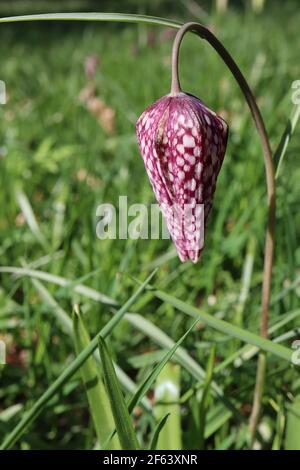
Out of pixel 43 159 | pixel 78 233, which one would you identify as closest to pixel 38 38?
pixel 43 159

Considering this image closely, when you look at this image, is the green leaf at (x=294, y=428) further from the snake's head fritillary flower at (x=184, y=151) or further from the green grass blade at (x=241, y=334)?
the snake's head fritillary flower at (x=184, y=151)

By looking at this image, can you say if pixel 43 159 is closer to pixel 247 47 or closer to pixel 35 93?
pixel 35 93

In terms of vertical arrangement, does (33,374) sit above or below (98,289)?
below

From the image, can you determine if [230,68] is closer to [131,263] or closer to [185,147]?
[185,147]

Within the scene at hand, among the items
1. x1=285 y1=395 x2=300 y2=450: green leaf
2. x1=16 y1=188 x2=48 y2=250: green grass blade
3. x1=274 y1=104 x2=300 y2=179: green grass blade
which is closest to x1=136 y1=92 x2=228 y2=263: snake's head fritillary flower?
x1=274 y1=104 x2=300 y2=179: green grass blade

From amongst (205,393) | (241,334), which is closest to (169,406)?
(205,393)

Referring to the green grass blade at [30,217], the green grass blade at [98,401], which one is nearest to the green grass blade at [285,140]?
the green grass blade at [98,401]
